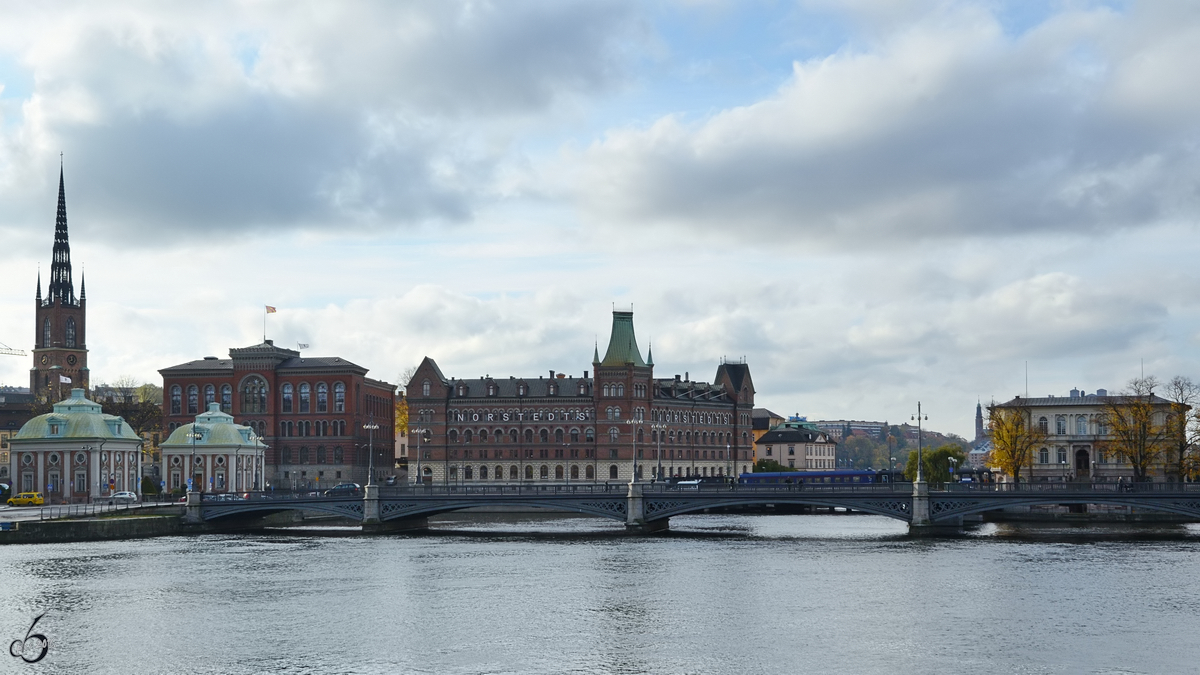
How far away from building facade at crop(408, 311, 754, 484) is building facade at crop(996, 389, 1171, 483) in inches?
2032

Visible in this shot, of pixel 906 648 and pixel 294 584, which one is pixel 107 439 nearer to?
pixel 294 584

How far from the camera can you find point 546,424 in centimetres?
19175

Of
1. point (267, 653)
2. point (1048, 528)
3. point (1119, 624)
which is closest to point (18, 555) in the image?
point (267, 653)

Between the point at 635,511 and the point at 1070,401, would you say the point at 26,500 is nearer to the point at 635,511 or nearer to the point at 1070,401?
the point at 635,511

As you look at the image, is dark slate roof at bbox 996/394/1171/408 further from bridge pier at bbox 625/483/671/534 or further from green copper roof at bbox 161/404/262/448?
green copper roof at bbox 161/404/262/448

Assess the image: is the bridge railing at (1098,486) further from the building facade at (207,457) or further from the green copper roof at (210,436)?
the green copper roof at (210,436)

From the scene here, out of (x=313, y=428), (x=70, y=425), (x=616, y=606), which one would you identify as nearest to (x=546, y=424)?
(x=313, y=428)

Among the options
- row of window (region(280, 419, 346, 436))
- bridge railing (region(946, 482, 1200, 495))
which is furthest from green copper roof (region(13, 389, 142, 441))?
bridge railing (region(946, 482, 1200, 495))

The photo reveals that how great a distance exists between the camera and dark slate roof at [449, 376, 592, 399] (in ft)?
630

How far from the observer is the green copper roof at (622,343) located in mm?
190125

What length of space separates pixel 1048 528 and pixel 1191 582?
43.4 meters

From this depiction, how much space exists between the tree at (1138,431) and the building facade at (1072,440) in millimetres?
4651

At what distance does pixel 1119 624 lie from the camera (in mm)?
59406

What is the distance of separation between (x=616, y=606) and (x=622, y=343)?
410 ft
